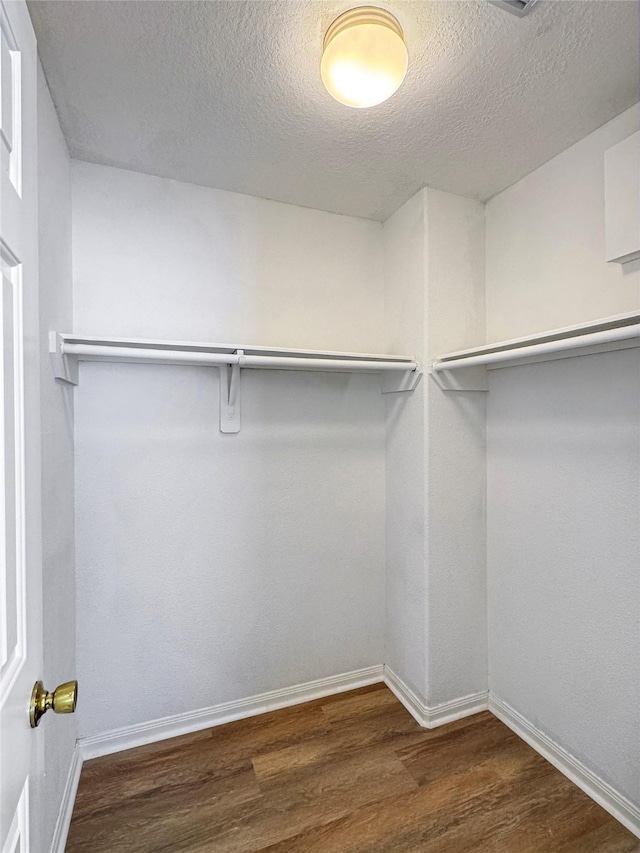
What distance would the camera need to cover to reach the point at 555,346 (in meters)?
1.34

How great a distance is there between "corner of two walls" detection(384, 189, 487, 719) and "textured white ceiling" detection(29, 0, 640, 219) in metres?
0.26

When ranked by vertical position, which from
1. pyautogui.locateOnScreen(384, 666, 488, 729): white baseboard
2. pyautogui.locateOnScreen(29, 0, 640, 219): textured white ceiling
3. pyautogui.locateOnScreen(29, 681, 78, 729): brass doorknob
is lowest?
pyautogui.locateOnScreen(384, 666, 488, 729): white baseboard

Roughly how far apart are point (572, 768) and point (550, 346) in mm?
1569

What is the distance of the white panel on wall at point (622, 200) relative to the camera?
1.34 metres

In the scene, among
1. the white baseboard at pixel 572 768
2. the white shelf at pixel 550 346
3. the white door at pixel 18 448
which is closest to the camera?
the white door at pixel 18 448

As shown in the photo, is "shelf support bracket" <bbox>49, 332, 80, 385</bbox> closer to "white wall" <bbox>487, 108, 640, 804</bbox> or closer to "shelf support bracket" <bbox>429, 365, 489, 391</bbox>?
"shelf support bracket" <bbox>429, 365, 489, 391</bbox>

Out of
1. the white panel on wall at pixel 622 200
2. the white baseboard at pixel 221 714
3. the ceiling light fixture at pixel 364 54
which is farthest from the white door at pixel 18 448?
the white panel on wall at pixel 622 200

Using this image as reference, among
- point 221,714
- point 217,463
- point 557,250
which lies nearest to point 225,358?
point 217,463

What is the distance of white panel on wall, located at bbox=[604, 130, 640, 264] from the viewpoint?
134 cm

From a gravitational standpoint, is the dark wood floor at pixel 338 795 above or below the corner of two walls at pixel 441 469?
below

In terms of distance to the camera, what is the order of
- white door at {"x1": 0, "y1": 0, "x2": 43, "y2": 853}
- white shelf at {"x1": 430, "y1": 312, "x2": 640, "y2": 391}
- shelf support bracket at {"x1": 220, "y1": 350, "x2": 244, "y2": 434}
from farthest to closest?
shelf support bracket at {"x1": 220, "y1": 350, "x2": 244, "y2": 434}, white shelf at {"x1": 430, "y1": 312, "x2": 640, "y2": 391}, white door at {"x1": 0, "y1": 0, "x2": 43, "y2": 853}

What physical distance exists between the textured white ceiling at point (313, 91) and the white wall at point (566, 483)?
26 centimetres

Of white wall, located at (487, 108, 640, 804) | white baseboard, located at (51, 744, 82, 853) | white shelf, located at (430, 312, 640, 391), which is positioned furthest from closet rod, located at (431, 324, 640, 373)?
white baseboard, located at (51, 744, 82, 853)

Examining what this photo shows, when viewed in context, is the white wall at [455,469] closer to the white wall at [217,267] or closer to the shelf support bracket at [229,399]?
the white wall at [217,267]
